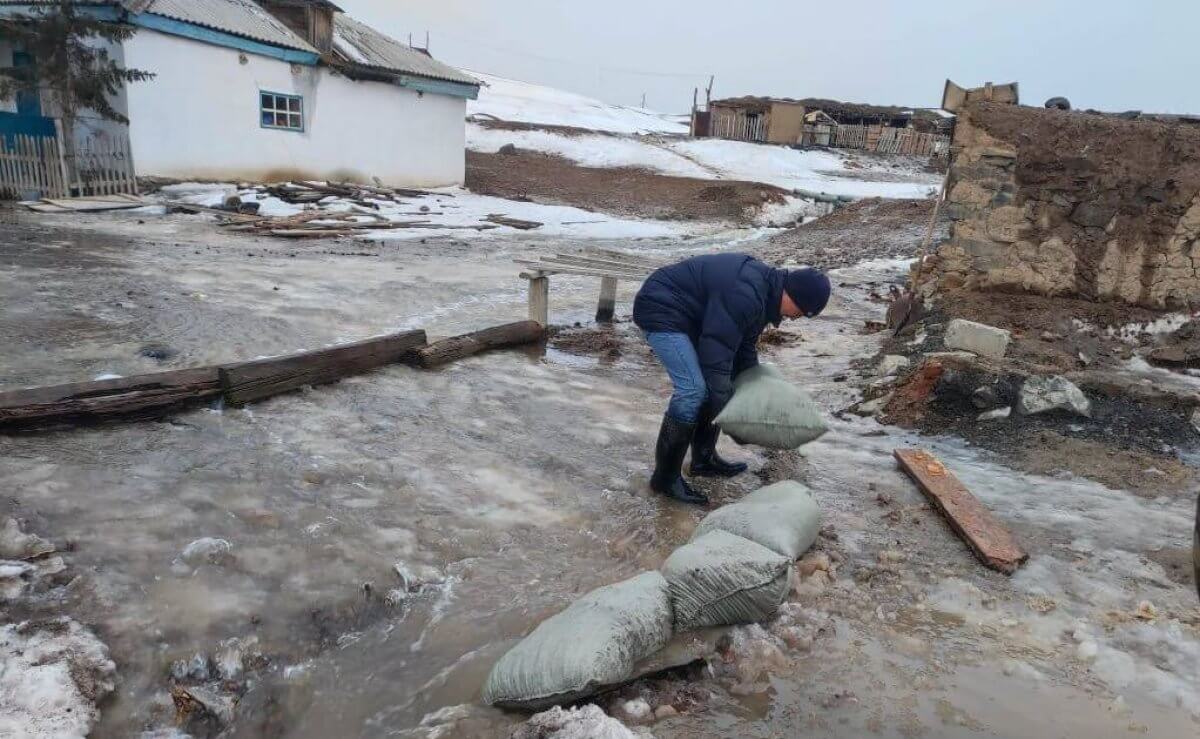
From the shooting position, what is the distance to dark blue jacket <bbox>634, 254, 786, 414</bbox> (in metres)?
3.42

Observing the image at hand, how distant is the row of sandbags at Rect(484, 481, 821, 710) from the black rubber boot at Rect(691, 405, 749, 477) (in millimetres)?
750

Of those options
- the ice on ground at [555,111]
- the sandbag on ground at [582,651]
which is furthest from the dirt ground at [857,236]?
the ice on ground at [555,111]

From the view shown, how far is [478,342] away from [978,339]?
3666mm

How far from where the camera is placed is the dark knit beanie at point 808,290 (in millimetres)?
3305

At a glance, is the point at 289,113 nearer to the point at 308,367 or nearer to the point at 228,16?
the point at 228,16

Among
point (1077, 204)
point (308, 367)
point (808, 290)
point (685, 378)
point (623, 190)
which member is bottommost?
point (308, 367)

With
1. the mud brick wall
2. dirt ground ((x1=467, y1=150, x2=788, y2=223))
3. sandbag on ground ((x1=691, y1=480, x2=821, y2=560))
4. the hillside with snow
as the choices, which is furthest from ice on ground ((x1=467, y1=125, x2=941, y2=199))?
sandbag on ground ((x1=691, y1=480, x2=821, y2=560))

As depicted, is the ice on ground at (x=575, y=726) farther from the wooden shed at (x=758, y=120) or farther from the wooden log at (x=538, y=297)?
the wooden shed at (x=758, y=120)

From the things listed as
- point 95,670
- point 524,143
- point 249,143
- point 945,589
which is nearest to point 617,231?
point 249,143

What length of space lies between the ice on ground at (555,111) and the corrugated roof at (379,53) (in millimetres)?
14482

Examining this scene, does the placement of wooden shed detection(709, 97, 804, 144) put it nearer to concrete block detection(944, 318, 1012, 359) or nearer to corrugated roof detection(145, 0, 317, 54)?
corrugated roof detection(145, 0, 317, 54)

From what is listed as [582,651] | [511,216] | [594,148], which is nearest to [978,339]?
[582,651]

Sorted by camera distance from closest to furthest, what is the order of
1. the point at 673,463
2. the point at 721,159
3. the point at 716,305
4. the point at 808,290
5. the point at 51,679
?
the point at 51,679
the point at 808,290
the point at 716,305
the point at 673,463
the point at 721,159

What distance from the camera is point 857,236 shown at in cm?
1367
